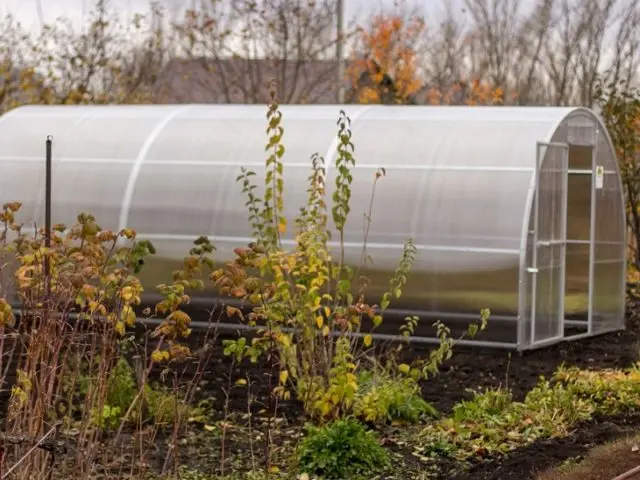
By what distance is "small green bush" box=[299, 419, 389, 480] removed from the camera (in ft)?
22.7

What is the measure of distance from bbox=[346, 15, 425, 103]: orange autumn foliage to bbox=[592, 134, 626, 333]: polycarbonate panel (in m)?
8.84

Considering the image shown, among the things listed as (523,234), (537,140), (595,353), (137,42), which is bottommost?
(595,353)

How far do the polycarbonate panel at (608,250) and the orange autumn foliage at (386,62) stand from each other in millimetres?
8841

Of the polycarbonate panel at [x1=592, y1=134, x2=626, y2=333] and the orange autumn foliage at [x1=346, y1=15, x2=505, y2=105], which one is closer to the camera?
the polycarbonate panel at [x1=592, y1=134, x2=626, y2=333]

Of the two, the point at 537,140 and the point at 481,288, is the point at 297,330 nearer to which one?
the point at 481,288

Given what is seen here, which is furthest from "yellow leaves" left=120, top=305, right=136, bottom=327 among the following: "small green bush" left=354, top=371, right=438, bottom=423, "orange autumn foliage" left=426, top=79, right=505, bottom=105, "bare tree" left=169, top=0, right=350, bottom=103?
"orange autumn foliage" left=426, top=79, right=505, bottom=105

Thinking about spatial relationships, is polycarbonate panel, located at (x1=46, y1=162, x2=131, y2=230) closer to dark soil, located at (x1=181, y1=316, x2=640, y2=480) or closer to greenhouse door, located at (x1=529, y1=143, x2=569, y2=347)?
dark soil, located at (x1=181, y1=316, x2=640, y2=480)

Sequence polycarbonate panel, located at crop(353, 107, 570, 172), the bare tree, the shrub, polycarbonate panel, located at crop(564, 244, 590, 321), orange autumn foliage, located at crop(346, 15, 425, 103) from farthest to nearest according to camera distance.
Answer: orange autumn foliage, located at crop(346, 15, 425, 103) < the bare tree < polycarbonate panel, located at crop(564, 244, 590, 321) < polycarbonate panel, located at crop(353, 107, 570, 172) < the shrub

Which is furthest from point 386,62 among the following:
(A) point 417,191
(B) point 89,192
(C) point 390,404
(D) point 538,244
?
(C) point 390,404

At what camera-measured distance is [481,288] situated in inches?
452

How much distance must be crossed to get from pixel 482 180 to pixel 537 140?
66 centimetres

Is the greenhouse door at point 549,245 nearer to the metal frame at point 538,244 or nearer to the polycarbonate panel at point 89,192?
the metal frame at point 538,244

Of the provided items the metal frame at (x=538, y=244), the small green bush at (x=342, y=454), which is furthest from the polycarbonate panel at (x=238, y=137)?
the small green bush at (x=342, y=454)

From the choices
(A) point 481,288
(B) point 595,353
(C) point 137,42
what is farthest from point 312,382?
(C) point 137,42
